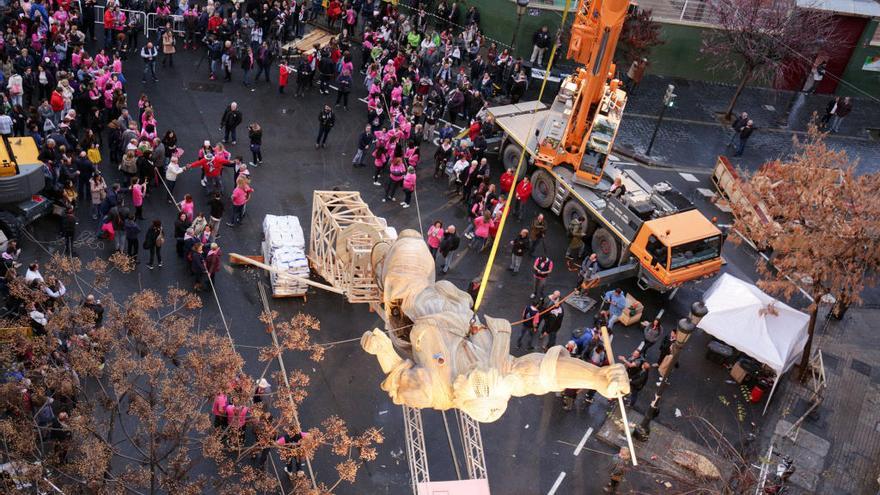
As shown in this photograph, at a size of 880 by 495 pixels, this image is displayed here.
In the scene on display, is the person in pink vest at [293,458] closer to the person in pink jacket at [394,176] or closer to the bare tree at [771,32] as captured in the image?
A: the person in pink jacket at [394,176]

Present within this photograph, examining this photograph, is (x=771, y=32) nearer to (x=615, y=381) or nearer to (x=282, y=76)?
(x=282, y=76)

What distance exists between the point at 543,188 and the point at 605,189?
2264 mm

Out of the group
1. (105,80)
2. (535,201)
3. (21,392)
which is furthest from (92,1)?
(21,392)

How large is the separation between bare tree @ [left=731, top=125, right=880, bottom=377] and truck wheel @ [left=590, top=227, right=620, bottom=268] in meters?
3.74

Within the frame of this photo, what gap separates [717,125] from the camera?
110 ft

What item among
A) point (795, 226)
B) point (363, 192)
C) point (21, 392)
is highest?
point (795, 226)

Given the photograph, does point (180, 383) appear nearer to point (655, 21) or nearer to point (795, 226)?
point (795, 226)

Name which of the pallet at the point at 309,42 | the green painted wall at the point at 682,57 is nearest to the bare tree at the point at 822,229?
the green painted wall at the point at 682,57

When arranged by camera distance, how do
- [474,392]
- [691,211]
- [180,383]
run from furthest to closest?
[691,211]
[180,383]
[474,392]

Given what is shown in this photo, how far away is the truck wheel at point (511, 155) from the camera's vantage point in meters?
27.4

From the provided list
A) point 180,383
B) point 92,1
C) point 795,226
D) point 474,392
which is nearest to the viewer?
point 474,392

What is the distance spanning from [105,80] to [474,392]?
720 inches

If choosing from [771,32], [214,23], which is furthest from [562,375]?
[771,32]

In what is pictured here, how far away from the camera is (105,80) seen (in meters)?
25.7
